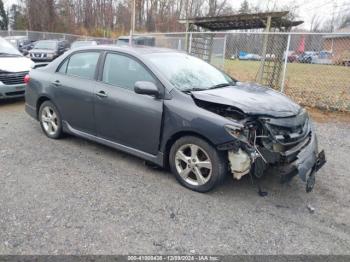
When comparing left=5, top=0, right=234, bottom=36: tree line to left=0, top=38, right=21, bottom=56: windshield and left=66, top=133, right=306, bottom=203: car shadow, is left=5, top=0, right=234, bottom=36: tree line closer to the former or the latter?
left=0, top=38, right=21, bottom=56: windshield

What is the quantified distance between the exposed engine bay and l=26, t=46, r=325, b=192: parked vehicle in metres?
0.01

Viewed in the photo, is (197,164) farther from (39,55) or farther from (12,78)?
(39,55)

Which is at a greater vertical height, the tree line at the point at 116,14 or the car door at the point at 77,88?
the tree line at the point at 116,14

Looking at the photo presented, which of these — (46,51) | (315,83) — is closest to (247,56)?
(315,83)

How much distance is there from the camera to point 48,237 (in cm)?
277

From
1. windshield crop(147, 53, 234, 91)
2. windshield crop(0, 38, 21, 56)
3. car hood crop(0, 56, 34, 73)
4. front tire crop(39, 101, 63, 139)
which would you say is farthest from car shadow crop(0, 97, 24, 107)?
windshield crop(147, 53, 234, 91)

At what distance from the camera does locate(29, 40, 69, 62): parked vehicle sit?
17.1 m

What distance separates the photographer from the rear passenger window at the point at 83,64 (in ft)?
14.9

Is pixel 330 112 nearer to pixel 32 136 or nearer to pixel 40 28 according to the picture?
pixel 32 136

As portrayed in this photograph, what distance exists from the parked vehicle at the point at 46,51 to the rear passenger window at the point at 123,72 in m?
14.1

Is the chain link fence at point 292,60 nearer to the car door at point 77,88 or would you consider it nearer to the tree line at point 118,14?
the car door at point 77,88

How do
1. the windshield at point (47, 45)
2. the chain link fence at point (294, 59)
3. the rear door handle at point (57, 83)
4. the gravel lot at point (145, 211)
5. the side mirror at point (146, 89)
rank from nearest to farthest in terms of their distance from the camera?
the gravel lot at point (145, 211) < the side mirror at point (146, 89) < the rear door handle at point (57, 83) < the chain link fence at point (294, 59) < the windshield at point (47, 45)

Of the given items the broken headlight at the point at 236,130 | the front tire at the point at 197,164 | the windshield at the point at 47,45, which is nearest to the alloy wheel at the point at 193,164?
the front tire at the point at 197,164

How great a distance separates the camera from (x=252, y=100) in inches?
145
